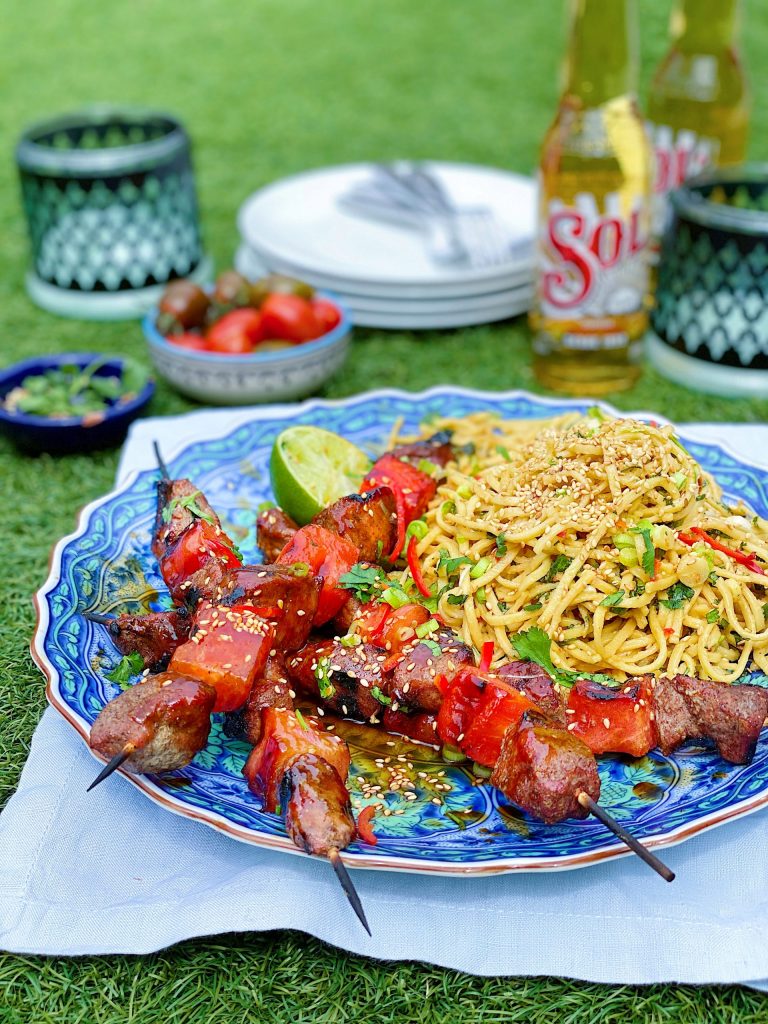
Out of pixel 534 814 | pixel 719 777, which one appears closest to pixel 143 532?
pixel 534 814

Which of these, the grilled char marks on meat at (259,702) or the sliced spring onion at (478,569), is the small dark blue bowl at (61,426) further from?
the grilled char marks on meat at (259,702)

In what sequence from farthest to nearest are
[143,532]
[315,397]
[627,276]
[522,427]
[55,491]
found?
[315,397], [627,276], [55,491], [522,427], [143,532]

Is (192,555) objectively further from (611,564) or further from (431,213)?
(431,213)

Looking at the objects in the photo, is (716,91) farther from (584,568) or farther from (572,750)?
(572,750)

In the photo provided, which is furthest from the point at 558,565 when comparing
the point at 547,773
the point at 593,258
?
the point at 593,258

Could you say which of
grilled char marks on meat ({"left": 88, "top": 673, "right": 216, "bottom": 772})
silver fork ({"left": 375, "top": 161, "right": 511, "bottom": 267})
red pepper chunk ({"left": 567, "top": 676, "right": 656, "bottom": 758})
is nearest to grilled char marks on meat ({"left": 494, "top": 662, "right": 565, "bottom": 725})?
red pepper chunk ({"left": 567, "top": 676, "right": 656, "bottom": 758})

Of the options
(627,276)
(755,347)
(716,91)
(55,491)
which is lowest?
(55,491)
